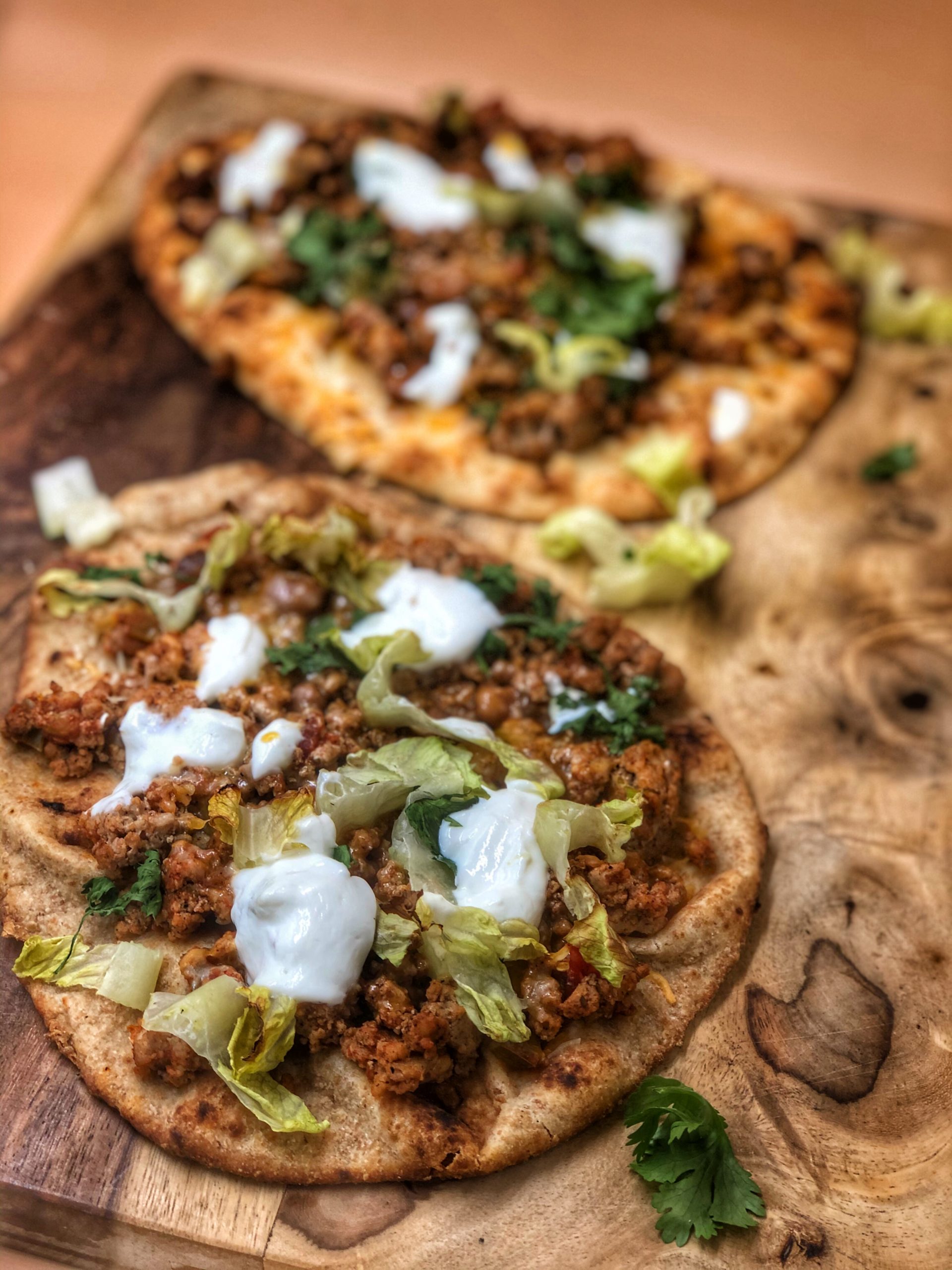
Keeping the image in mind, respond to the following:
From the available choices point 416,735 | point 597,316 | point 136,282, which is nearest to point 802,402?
point 597,316

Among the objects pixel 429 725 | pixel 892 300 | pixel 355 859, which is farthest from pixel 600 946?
pixel 892 300

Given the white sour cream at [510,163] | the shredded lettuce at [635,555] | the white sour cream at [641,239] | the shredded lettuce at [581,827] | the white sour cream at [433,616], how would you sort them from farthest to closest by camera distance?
the white sour cream at [510,163]
the white sour cream at [641,239]
the shredded lettuce at [635,555]
the white sour cream at [433,616]
the shredded lettuce at [581,827]

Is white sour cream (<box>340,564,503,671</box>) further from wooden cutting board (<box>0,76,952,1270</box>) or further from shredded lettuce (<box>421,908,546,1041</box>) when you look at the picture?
shredded lettuce (<box>421,908,546,1041</box>)

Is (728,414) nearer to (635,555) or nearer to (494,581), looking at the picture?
(635,555)

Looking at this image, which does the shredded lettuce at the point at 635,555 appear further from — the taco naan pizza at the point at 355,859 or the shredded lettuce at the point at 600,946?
the shredded lettuce at the point at 600,946

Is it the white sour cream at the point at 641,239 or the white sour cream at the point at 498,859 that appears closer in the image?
the white sour cream at the point at 498,859

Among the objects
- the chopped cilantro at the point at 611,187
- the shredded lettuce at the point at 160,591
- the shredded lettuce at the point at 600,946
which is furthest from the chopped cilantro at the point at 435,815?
the chopped cilantro at the point at 611,187

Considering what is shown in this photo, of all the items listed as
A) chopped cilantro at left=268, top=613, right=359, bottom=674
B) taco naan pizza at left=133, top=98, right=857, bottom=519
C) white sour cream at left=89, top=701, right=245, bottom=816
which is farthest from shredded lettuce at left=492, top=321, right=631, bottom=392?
white sour cream at left=89, top=701, right=245, bottom=816

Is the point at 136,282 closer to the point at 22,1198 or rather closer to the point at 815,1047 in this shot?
the point at 22,1198
